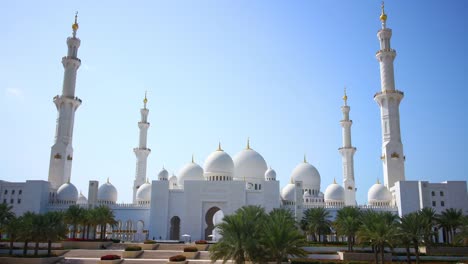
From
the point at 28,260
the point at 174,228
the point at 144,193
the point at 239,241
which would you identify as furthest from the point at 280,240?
the point at 144,193

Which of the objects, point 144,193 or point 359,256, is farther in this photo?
point 144,193

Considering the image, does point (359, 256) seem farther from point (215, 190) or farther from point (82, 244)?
point (82, 244)

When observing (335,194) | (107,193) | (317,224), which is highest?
(335,194)

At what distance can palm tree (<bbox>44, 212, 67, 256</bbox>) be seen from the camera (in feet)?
92.8

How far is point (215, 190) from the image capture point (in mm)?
41906

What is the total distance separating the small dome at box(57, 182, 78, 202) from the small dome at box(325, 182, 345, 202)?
27338 mm

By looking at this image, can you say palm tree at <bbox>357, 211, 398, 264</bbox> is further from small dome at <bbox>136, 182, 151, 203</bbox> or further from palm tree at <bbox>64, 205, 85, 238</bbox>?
small dome at <bbox>136, 182, 151, 203</bbox>

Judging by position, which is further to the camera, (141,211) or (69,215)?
(141,211)

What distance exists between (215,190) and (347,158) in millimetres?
17315

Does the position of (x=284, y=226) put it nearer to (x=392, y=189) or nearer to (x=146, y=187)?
(x=392, y=189)

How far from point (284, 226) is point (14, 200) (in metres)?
33.4

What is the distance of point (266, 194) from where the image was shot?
41031mm

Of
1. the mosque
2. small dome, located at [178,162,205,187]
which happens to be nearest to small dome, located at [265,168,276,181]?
the mosque

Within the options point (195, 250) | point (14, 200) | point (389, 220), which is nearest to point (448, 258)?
point (389, 220)
